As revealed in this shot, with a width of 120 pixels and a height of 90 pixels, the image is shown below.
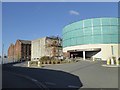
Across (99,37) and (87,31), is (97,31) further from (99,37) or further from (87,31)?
(87,31)

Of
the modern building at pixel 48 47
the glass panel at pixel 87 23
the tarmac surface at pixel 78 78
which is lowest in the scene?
the tarmac surface at pixel 78 78

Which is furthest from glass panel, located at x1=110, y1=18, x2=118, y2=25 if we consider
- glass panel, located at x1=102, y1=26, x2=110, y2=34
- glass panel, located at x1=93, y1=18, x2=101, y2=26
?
glass panel, located at x1=93, y1=18, x2=101, y2=26

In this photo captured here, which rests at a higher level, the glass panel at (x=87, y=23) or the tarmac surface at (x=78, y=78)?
the glass panel at (x=87, y=23)

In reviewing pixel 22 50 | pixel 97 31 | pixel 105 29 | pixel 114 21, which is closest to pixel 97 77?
pixel 105 29

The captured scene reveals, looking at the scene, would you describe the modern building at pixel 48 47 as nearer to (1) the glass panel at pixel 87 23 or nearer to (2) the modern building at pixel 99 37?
(2) the modern building at pixel 99 37

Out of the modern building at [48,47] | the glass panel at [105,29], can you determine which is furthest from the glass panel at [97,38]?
the modern building at [48,47]

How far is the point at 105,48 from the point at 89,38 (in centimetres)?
675

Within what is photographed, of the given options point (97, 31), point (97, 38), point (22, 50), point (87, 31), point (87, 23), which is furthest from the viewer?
point (22, 50)

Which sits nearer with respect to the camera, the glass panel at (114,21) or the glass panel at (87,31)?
the glass panel at (114,21)

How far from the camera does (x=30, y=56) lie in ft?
411

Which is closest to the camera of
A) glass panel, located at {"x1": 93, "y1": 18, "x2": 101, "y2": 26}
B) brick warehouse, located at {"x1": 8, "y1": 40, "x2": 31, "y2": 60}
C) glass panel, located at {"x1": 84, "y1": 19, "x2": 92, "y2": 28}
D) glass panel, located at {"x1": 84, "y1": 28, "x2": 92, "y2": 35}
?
glass panel, located at {"x1": 93, "y1": 18, "x2": 101, "y2": 26}

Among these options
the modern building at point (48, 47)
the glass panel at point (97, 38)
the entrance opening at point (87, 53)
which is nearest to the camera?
the glass panel at point (97, 38)

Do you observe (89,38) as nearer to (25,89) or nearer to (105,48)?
(105,48)

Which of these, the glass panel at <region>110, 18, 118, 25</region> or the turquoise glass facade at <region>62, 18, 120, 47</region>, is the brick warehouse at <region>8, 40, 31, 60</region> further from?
the glass panel at <region>110, 18, 118, 25</region>
